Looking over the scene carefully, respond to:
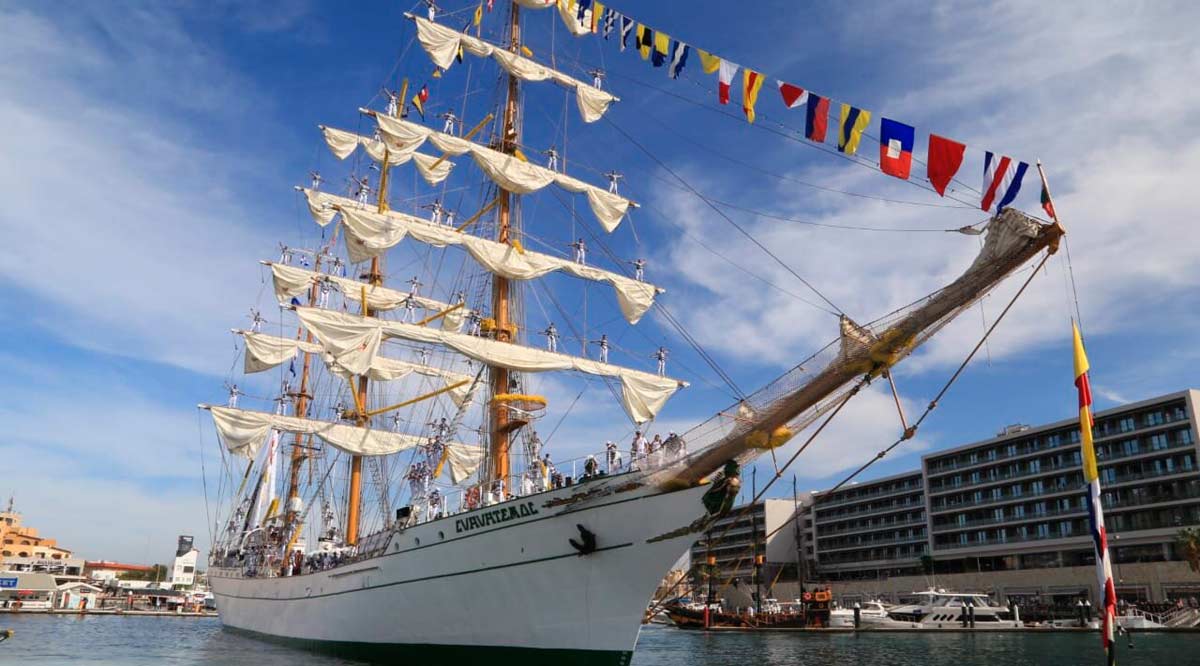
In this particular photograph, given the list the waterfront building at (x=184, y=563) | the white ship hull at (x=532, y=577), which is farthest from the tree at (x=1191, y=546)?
the waterfront building at (x=184, y=563)

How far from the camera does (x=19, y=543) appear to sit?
10444cm

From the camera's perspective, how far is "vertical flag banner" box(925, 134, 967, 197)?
1486 centimetres

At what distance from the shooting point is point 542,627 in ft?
68.7

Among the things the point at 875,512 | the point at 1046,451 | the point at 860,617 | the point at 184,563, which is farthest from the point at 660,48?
the point at 184,563

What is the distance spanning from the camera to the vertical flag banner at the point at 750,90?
18.7 meters

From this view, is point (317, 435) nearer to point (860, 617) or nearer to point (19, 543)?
point (860, 617)

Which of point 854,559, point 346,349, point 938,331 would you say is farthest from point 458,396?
point 854,559

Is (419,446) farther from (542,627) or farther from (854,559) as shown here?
(854,559)

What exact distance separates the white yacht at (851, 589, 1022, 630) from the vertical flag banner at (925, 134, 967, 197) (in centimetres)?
4854

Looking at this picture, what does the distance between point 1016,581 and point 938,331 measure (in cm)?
6096

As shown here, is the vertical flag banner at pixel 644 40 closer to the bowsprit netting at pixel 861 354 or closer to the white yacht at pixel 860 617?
the bowsprit netting at pixel 861 354

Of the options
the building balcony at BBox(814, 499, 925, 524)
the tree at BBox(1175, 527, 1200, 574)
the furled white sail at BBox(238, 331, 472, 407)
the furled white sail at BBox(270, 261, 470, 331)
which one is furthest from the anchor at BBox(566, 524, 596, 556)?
the building balcony at BBox(814, 499, 925, 524)

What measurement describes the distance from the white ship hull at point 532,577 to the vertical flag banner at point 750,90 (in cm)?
873

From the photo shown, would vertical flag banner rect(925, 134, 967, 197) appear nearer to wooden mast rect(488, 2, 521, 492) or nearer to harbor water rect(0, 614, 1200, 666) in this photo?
wooden mast rect(488, 2, 521, 492)
